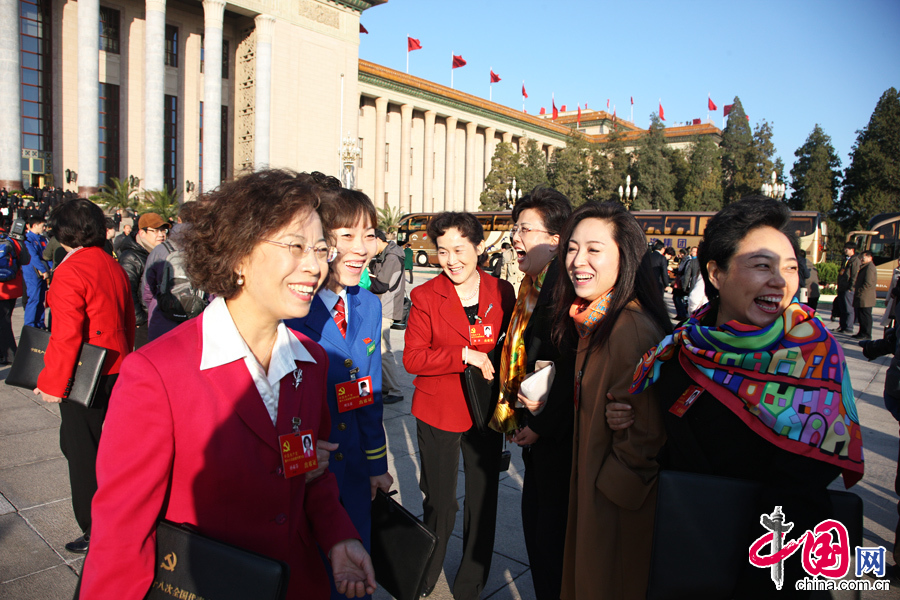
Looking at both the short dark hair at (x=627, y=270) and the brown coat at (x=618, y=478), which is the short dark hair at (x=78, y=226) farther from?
the brown coat at (x=618, y=478)

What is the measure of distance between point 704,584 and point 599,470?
52 centimetres

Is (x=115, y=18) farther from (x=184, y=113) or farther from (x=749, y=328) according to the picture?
(x=749, y=328)

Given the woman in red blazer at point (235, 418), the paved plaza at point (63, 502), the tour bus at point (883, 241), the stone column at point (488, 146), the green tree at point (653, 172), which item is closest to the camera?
the woman in red blazer at point (235, 418)

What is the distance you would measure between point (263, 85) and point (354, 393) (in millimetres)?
30320

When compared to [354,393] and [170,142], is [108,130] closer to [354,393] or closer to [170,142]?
[170,142]

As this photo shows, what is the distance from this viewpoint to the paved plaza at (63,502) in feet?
10.0

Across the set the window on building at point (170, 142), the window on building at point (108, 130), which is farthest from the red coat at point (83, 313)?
the window on building at point (170, 142)

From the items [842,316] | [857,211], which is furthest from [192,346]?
[857,211]

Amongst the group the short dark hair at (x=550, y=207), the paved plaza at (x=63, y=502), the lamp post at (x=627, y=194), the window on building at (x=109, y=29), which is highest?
the window on building at (x=109, y=29)

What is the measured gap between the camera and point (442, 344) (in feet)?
10.2

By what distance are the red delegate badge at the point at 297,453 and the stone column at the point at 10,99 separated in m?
25.5

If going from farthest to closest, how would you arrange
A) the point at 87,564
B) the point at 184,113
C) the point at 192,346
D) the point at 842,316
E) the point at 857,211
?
the point at 857,211 → the point at 184,113 → the point at 842,316 → the point at 192,346 → the point at 87,564

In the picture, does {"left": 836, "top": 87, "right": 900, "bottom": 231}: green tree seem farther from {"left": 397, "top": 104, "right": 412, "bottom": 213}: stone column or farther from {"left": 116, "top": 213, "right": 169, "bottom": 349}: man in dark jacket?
{"left": 116, "top": 213, "right": 169, "bottom": 349}: man in dark jacket

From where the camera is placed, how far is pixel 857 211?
1502 inches
